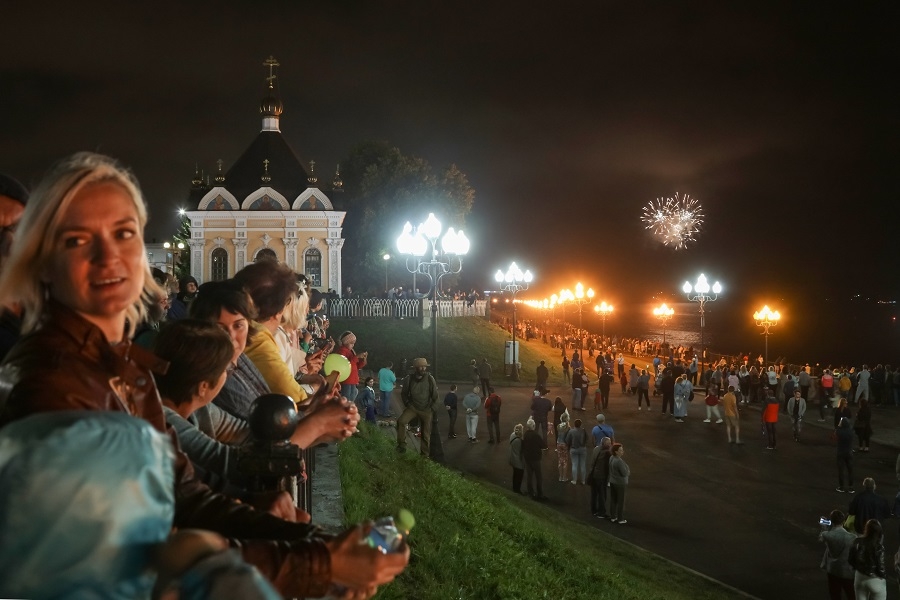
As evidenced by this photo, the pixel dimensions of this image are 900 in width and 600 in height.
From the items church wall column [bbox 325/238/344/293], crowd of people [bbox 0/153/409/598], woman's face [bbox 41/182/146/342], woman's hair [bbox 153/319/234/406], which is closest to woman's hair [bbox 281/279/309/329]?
crowd of people [bbox 0/153/409/598]

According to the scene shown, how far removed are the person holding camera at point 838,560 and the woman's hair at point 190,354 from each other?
9.69 m

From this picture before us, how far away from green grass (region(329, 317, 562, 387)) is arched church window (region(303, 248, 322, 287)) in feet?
30.0

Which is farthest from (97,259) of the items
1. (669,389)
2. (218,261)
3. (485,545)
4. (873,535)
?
(218,261)

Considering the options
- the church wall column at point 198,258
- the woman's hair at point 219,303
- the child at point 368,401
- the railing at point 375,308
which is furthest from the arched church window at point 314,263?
the woman's hair at point 219,303

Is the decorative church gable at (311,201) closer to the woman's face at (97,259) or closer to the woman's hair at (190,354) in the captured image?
the woman's hair at (190,354)

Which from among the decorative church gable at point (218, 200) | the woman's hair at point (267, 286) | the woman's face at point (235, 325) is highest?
the decorative church gable at point (218, 200)

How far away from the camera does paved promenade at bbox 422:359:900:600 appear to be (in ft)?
38.9

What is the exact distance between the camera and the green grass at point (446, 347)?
32750 millimetres

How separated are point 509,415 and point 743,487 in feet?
29.3

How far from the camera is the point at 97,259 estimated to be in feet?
5.73

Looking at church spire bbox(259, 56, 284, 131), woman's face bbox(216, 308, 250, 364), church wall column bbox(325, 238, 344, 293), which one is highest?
church spire bbox(259, 56, 284, 131)

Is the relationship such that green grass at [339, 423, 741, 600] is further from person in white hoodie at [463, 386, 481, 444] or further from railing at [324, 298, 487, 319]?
railing at [324, 298, 487, 319]

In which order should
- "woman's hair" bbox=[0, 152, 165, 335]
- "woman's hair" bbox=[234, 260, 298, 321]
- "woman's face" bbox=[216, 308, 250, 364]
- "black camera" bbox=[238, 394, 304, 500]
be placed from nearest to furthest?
1. "woman's hair" bbox=[0, 152, 165, 335]
2. "black camera" bbox=[238, 394, 304, 500]
3. "woman's face" bbox=[216, 308, 250, 364]
4. "woman's hair" bbox=[234, 260, 298, 321]

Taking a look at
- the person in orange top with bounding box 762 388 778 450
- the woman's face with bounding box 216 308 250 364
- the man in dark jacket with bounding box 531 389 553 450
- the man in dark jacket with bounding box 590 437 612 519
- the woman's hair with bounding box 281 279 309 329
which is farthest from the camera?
the person in orange top with bounding box 762 388 778 450
